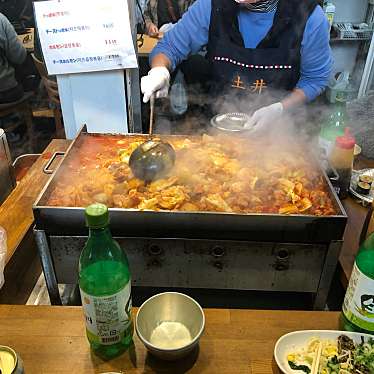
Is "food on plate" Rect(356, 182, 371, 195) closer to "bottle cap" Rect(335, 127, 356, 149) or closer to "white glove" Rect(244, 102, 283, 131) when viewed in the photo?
"bottle cap" Rect(335, 127, 356, 149)

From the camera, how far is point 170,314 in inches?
43.9

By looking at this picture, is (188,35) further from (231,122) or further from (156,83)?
(231,122)

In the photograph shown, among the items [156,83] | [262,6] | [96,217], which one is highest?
[262,6]

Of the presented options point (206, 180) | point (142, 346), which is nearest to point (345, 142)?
point (206, 180)

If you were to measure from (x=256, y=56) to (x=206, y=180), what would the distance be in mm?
1139

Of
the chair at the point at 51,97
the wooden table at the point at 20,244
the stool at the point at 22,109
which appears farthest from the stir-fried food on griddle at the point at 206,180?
the stool at the point at 22,109

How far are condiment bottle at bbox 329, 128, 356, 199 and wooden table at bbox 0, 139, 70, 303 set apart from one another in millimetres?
1307

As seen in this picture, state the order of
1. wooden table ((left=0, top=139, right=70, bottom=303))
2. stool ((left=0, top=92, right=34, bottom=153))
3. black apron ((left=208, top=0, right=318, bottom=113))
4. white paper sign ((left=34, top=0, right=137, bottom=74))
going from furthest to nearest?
stool ((left=0, top=92, right=34, bottom=153)) < black apron ((left=208, top=0, right=318, bottom=113)) < white paper sign ((left=34, top=0, right=137, bottom=74)) < wooden table ((left=0, top=139, right=70, bottom=303))

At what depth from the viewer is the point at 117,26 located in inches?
78.8

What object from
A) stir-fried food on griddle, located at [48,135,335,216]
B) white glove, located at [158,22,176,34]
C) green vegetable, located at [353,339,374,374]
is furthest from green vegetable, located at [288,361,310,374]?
white glove, located at [158,22,176,34]

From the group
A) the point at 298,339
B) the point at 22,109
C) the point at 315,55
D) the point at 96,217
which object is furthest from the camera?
the point at 22,109

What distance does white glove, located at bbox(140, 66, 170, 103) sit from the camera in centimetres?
216

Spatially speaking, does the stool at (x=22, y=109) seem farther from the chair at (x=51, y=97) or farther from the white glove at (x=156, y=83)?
the white glove at (x=156, y=83)

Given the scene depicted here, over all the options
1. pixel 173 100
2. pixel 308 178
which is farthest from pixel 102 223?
pixel 173 100
